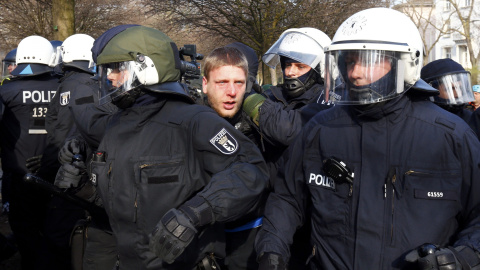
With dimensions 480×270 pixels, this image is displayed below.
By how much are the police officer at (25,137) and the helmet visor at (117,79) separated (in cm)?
293

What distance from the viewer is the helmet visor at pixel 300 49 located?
379 centimetres

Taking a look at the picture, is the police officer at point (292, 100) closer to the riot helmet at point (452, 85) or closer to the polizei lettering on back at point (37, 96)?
the riot helmet at point (452, 85)

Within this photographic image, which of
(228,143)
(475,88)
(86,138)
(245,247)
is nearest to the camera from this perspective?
(228,143)

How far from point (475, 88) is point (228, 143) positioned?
7.92 meters

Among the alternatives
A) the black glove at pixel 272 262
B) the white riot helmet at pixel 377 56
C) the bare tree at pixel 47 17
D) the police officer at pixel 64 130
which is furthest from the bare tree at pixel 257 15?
the black glove at pixel 272 262

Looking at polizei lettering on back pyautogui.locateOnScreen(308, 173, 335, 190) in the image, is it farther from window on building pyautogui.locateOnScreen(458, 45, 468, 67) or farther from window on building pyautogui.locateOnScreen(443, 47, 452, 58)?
window on building pyautogui.locateOnScreen(443, 47, 452, 58)

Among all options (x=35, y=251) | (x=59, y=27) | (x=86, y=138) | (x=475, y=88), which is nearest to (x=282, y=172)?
(x=86, y=138)

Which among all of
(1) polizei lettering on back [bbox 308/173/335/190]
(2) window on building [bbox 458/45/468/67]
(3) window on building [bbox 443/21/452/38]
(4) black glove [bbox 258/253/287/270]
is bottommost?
(2) window on building [bbox 458/45/468/67]

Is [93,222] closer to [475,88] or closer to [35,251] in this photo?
[35,251]

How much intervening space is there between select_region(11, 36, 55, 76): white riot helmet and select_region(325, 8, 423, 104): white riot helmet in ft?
13.1

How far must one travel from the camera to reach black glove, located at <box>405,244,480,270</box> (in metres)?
1.99

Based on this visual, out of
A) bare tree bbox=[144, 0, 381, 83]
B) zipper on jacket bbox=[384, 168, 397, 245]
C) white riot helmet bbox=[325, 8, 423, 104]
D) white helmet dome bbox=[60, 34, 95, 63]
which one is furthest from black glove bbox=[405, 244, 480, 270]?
bare tree bbox=[144, 0, 381, 83]

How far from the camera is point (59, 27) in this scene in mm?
10492

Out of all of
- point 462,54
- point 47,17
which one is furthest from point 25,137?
point 462,54
